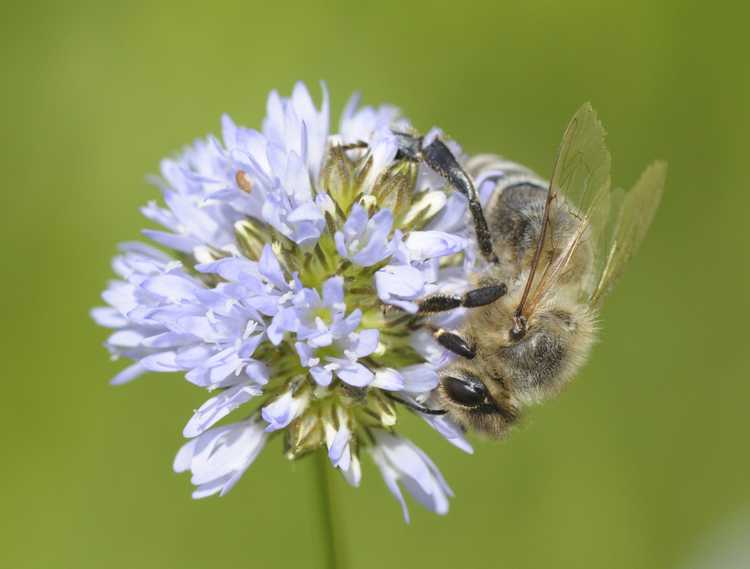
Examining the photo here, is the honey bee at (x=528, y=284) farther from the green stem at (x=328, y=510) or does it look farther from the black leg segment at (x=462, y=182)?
the green stem at (x=328, y=510)

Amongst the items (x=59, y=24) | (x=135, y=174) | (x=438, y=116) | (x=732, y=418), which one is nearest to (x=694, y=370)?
(x=732, y=418)

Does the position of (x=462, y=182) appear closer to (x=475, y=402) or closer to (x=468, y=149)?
(x=475, y=402)

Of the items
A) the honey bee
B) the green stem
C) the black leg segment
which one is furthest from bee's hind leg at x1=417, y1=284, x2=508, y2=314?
the green stem

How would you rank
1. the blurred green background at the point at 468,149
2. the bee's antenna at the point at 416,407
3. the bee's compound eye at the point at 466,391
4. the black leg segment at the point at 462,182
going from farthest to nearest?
the blurred green background at the point at 468,149, the black leg segment at the point at 462,182, the bee's antenna at the point at 416,407, the bee's compound eye at the point at 466,391

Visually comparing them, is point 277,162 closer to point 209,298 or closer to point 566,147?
point 209,298

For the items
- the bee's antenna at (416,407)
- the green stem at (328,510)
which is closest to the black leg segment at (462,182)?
the bee's antenna at (416,407)
